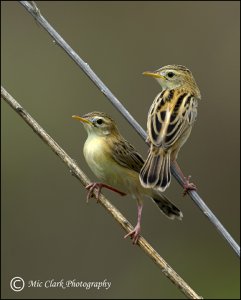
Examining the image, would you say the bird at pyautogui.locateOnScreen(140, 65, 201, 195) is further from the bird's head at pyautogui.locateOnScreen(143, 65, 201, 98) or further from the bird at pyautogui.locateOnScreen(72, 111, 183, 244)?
the bird at pyautogui.locateOnScreen(72, 111, 183, 244)

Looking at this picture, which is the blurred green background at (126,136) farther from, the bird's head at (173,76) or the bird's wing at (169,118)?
the bird's wing at (169,118)

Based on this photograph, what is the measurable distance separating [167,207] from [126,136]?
4593 millimetres

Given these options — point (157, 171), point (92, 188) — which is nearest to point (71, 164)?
point (92, 188)

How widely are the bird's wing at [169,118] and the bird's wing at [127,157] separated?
30 centimetres

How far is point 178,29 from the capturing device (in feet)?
46.8

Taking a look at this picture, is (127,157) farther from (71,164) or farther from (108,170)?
(71,164)

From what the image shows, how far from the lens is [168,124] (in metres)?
7.11

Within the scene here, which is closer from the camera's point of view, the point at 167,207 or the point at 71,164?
the point at 71,164

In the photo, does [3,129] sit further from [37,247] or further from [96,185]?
[96,185]

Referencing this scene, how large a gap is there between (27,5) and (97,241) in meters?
6.10

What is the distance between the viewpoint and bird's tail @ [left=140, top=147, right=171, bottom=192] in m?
6.55

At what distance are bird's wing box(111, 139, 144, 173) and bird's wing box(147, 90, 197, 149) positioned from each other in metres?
0.30

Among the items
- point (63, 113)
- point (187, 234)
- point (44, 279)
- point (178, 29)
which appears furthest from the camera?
point (178, 29)

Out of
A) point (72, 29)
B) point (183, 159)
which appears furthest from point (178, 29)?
point (183, 159)
